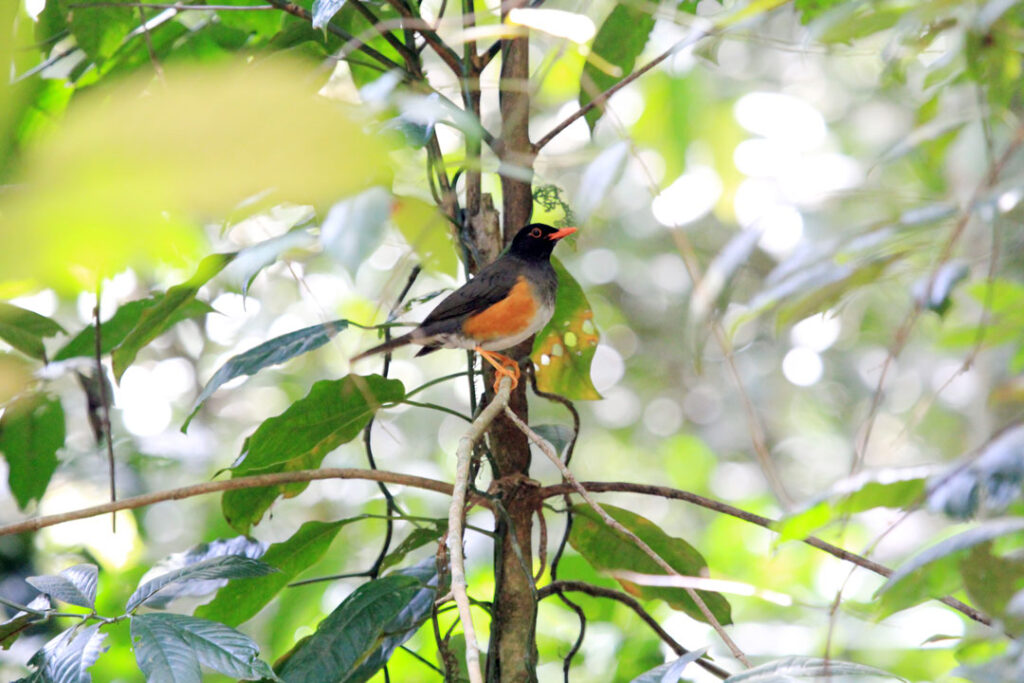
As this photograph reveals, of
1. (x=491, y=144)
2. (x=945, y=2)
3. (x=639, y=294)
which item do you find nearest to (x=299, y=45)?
(x=491, y=144)

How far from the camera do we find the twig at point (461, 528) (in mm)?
1105

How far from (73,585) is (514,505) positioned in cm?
90

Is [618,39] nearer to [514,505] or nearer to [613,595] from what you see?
[514,505]

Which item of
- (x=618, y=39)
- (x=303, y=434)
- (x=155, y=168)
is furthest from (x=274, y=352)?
(x=155, y=168)

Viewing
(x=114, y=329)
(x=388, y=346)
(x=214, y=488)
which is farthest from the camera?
(x=388, y=346)

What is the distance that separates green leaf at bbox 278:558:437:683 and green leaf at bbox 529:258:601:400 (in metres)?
0.69

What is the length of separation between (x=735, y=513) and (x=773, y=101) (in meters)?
0.79

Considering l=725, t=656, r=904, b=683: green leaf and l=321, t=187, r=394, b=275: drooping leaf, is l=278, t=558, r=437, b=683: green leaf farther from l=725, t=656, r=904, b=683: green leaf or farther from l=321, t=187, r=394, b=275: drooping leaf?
l=321, t=187, r=394, b=275: drooping leaf

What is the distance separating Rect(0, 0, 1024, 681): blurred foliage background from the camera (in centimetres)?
27

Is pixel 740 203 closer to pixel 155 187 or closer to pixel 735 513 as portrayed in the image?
pixel 735 513

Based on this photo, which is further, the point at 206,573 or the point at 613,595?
the point at 613,595

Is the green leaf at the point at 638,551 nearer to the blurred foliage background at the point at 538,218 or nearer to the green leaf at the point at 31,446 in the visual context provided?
the blurred foliage background at the point at 538,218

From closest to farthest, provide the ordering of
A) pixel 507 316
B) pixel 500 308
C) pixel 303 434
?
1. pixel 303 434
2. pixel 507 316
3. pixel 500 308

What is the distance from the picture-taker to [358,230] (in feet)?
2.10
